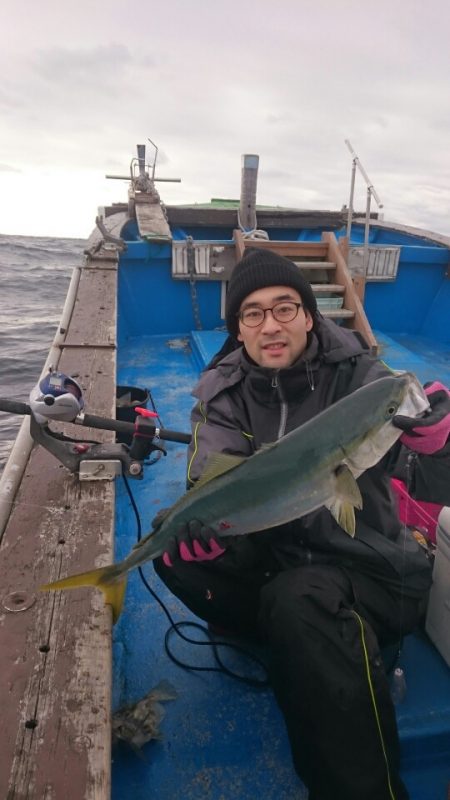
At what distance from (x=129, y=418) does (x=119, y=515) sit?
45.4 inches

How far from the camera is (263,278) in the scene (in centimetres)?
276

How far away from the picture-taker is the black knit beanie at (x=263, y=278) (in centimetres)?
276

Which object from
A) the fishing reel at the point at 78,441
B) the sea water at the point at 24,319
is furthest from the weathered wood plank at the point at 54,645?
the sea water at the point at 24,319

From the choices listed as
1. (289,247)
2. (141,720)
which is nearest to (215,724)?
(141,720)

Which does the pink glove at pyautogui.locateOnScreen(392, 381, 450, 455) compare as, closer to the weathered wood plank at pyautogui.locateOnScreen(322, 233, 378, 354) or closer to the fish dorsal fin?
the fish dorsal fin

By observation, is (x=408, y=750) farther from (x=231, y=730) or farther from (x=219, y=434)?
(x=219, y=434)

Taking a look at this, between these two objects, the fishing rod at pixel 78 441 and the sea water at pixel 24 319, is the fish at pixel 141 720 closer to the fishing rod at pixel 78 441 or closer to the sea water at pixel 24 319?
the fishing rod at pixel 78 441

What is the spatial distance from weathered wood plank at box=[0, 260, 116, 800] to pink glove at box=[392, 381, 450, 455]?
1436 millimetres

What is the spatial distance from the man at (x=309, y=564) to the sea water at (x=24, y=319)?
17.3 ft

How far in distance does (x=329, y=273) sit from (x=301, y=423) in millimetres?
5906

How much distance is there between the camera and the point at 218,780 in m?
2.35

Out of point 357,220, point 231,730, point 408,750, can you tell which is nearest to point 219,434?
point 231,730

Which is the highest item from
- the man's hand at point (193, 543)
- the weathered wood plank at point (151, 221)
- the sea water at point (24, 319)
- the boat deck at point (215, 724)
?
the weathered wood plank at point (151, 221)

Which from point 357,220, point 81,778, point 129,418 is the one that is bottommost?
point 129,418
